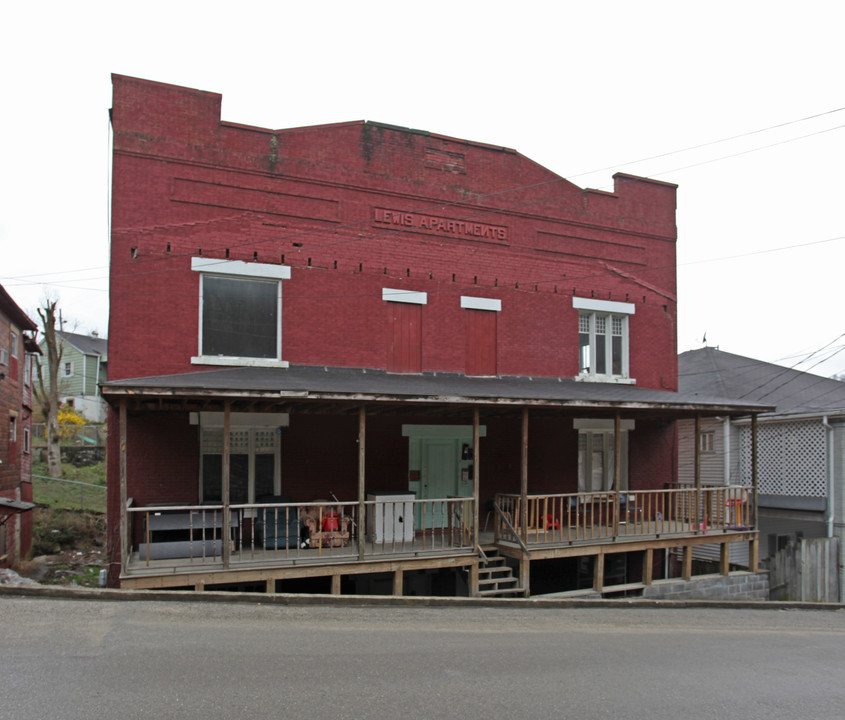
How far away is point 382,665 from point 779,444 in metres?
15.1

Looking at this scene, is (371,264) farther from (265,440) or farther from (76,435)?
(76,435)

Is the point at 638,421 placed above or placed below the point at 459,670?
above

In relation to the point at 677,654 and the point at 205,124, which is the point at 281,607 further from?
the point at 205,124

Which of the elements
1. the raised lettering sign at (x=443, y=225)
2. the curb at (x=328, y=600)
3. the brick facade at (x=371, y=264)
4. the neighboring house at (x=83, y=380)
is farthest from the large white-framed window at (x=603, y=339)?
the neighboring house at (x=83, y=380)

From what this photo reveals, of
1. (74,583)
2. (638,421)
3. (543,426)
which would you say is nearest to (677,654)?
(543,426)

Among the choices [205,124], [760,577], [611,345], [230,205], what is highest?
[205,124]

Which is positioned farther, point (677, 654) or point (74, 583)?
point (74, 583)

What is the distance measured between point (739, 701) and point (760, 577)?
10161mm

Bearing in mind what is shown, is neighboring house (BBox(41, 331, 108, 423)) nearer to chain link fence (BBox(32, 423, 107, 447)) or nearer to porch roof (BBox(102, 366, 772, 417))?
chain link fence (BBox(32, 423, 107, 447))

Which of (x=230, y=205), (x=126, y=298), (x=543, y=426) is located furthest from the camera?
(x=543, y=426)

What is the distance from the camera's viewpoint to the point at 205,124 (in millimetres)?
13594

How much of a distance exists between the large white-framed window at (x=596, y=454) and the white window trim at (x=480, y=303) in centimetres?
320

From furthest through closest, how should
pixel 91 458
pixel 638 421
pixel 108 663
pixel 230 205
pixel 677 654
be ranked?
pixel 91 458, pixel 638 421, pixel 230 205, pixel 677 654, pixel 108 663

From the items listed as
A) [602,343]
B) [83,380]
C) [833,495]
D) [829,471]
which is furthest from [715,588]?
[83,380]
